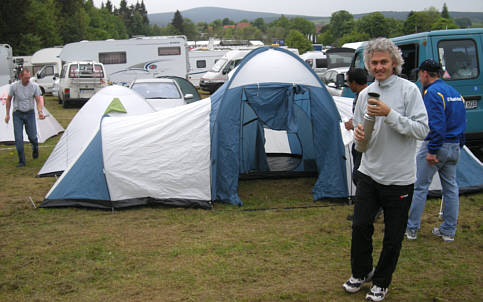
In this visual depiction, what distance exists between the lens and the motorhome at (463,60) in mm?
7836

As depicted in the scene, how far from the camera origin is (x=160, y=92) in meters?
12.4

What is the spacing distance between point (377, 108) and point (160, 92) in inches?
388

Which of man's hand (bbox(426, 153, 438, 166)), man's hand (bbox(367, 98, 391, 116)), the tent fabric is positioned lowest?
the tent fabric

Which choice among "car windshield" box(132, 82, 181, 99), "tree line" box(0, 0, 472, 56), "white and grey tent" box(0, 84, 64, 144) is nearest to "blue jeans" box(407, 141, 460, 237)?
"car windshield" box(132, 82, 181, 99)

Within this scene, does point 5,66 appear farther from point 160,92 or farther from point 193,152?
point 193,152

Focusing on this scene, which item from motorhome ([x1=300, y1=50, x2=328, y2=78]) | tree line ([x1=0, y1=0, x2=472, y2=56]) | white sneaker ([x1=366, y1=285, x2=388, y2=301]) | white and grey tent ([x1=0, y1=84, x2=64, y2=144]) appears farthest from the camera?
tree line ([x1=0, y1=0, x2=472, y2=56])

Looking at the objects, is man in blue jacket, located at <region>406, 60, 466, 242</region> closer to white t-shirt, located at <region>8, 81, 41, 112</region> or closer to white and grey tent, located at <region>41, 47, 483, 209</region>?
white and grey tent, located at <region>41, 47, 483, 209</region>

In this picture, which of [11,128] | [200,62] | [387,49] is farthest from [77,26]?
[387,49]

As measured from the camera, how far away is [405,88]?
11.1 feet

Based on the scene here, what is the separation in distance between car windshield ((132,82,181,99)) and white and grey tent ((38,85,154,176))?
12.1 feet

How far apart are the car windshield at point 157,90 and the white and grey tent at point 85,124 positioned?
12.1 feet

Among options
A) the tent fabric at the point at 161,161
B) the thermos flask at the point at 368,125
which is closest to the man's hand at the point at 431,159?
the thermos flask at the point at 368,125

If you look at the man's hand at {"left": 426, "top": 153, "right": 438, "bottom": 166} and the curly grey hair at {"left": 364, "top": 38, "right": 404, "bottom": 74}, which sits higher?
the curly grey hair at {"left": 364, "top": 38, "right": 404, "bottom": 74}

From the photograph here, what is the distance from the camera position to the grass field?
3971 mm
